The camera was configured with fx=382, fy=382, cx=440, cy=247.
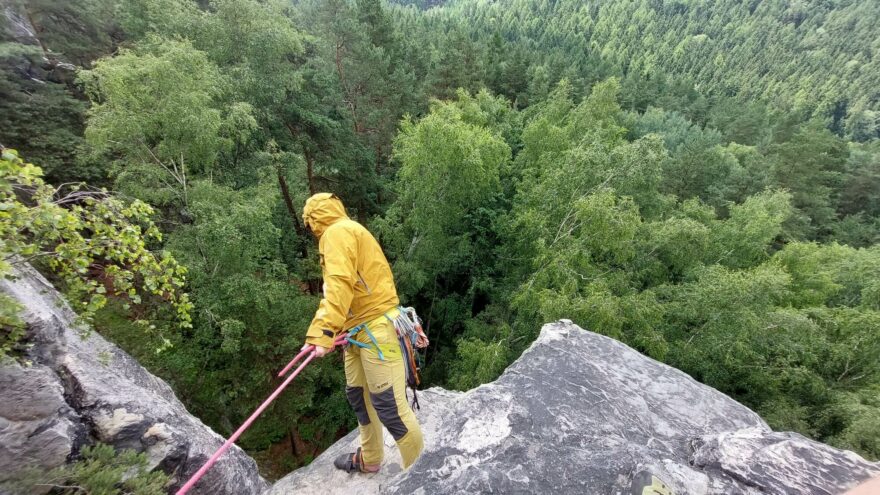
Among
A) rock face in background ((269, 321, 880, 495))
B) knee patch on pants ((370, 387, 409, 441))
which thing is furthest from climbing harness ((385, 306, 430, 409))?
rock face in background ((269, 321, 880, 495))

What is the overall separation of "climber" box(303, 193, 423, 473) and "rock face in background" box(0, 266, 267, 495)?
199cm

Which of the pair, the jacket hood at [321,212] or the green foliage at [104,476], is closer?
the green foliage at [104,476]

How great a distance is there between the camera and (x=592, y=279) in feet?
32.0

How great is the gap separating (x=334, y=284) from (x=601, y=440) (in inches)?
95.8

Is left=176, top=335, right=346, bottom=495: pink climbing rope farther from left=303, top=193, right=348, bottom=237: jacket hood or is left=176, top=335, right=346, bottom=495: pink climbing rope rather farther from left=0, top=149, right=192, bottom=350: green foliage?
left=0, top=149, right=192, bottom=350: green foliage

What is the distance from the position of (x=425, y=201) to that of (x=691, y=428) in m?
9.10

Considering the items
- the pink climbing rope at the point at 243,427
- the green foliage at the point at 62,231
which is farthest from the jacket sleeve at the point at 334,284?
the green foliage at the point at 62,231

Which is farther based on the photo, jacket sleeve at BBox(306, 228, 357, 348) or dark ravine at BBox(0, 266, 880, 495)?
jacket sleeve at BBox(306, 228, 357, 348)

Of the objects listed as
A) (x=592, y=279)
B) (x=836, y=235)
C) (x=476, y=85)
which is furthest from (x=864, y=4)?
(x=592, y=279)

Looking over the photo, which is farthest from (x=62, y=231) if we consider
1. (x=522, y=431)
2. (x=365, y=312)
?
(x=522, y=431)

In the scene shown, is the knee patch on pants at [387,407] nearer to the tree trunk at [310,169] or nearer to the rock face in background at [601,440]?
the rock face in background at [601,440]

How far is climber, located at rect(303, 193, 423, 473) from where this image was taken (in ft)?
11.0

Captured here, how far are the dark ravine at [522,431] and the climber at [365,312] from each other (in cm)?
75

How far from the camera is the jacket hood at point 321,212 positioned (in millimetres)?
3574
